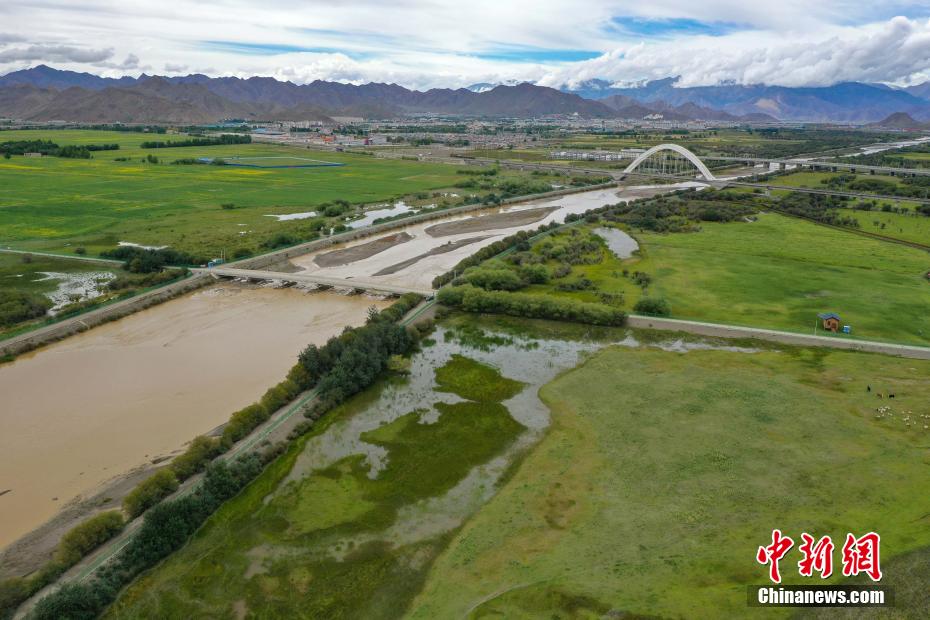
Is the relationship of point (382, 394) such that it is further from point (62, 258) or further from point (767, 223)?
point (767, 223)

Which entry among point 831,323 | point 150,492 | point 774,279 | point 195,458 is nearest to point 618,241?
point 774,279

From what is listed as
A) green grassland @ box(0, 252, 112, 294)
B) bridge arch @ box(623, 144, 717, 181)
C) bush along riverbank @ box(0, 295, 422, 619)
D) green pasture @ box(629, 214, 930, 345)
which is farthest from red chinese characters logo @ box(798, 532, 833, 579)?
bridge arch @ box(623, 144, 717, 181)

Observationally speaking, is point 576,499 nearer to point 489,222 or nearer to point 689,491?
point 689,491

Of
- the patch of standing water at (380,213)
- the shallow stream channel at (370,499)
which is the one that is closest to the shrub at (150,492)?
the shallow stream channel at (370,499)

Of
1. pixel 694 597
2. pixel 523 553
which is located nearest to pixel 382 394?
pixel 523 553

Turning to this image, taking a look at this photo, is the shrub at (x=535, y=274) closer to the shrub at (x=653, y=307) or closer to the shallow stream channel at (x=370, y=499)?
the shrub at (x=653, y=307)

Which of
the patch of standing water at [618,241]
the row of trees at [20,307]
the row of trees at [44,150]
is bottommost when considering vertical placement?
the row of trees at [20,307]
